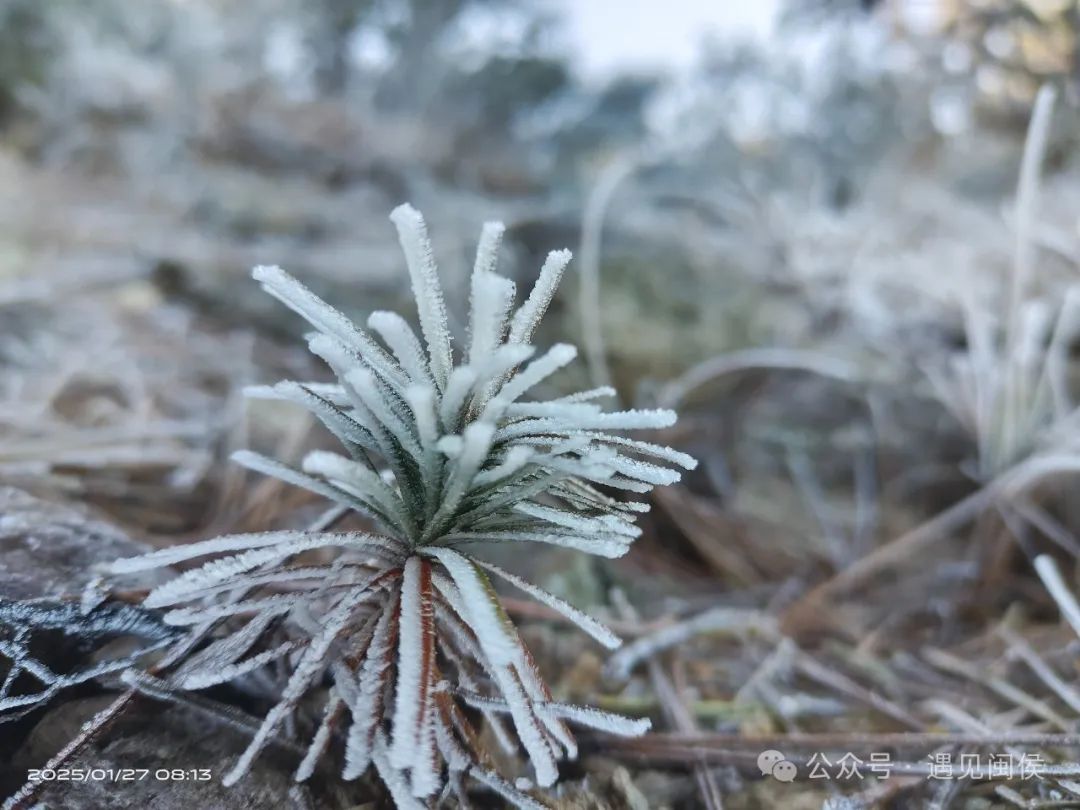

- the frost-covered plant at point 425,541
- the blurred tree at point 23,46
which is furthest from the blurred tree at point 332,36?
the frost-covered plant at point 425,541

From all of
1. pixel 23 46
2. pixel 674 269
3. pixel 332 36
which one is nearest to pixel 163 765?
pixel 674 269

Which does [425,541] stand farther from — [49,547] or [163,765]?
[49,547]

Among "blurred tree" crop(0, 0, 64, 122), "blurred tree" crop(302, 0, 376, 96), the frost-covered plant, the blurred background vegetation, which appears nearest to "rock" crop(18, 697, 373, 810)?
the frost-covered plant

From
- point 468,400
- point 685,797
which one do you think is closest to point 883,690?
point 685,797

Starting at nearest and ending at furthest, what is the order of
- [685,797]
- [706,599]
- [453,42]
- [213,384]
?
[685,797]
[706,599]
[213,384]
[453,42]

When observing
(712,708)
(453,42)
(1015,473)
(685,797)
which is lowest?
(685,797)

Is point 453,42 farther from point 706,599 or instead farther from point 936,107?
point 706,599

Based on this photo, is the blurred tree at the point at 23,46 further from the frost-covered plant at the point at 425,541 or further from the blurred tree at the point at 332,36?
the frost-covered plant at the point at 425,541
